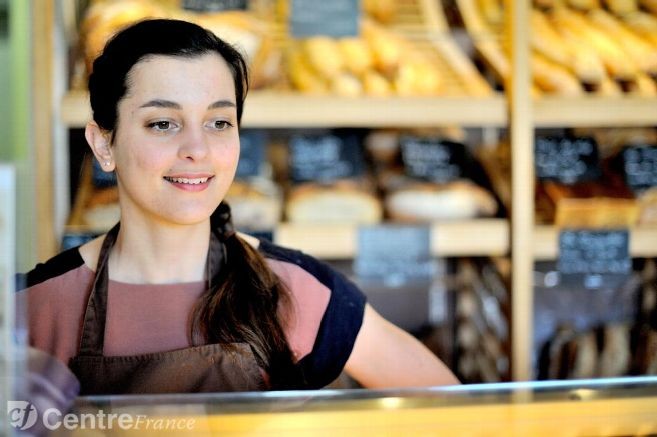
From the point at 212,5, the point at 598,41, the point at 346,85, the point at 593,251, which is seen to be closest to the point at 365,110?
the point at 346,85

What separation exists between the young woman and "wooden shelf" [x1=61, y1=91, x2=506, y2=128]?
72 cm

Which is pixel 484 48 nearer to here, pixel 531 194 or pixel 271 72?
pixel 531 194

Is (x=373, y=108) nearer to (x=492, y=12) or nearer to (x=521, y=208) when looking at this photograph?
(x=521, y=208)

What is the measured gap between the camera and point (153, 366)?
31.5 inches

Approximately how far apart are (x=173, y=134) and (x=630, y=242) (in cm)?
123

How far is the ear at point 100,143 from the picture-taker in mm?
789

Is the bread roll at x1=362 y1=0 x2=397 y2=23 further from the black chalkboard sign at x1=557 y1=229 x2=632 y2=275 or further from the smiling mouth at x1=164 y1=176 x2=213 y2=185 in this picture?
the smiling mouth at x1=164 y1=176 x2=213 y2=185

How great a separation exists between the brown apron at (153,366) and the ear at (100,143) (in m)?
0.08

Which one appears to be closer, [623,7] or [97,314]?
[97,314]

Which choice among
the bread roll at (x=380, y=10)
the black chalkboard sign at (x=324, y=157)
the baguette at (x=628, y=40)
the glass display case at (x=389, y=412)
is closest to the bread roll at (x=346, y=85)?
the black chalkboard sign at (x=324, y=157)

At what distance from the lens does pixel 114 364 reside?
0.79 metres

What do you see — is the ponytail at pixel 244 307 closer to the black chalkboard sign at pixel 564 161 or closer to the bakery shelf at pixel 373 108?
the bakery shelf at pixel 373 108

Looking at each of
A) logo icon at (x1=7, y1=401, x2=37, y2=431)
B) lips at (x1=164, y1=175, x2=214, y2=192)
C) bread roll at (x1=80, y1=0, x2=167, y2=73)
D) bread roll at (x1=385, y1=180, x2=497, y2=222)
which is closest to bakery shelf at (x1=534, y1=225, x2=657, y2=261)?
bread roll at (x1=385, y1=180, x2=497, y2=222)

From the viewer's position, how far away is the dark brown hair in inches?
30.7
